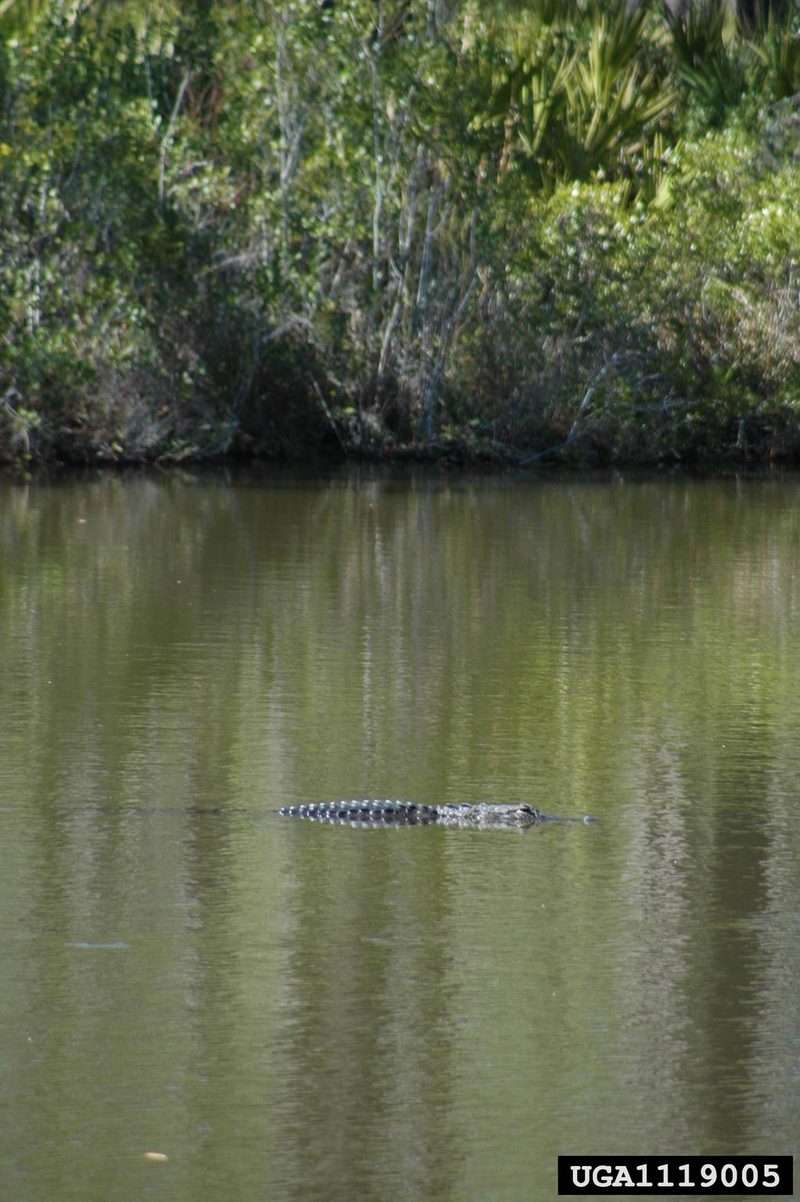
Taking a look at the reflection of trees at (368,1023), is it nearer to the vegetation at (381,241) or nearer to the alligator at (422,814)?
the alligator at (422,814)

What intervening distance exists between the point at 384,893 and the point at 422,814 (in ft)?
2.92

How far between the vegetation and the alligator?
47.2 feet

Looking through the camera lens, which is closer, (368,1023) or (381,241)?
(368,1023)

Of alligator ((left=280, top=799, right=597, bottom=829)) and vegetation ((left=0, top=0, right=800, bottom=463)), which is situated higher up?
vegetation ((left=0, top=0, right=800, bottom=463))

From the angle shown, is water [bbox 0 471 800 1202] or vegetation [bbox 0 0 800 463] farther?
vegetation [bbox 0 0 800 463]

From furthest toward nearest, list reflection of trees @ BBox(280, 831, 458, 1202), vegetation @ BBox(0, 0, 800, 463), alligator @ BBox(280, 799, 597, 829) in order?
vegetation @ BBox(0, 0, 800, 463), alligator @ BBox(280, 799, 597, 829), reflection of trees @ BBox(280, 831, 458, 1202)

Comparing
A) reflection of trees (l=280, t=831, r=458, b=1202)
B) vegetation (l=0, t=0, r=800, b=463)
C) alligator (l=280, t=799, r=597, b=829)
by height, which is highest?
vegetation (l=0, t=0, r=800, b=463)

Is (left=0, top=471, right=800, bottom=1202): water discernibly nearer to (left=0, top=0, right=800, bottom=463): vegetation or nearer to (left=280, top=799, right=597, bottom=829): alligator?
(left=280, top=799, right=597, bottom=829): alligator

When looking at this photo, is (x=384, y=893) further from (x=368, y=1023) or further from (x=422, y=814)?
(x=368, y=1023)

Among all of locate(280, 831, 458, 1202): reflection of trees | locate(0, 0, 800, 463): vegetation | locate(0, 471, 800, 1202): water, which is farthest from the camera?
locate(0, 0, 800, 463): vegetation

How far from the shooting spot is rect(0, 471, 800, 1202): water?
4195 mm

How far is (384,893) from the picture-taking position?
591 cm

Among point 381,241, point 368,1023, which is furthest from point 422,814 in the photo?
point 381,241

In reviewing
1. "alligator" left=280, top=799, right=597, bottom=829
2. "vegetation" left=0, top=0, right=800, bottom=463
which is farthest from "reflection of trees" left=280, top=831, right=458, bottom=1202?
"vegetation" left=0, top=0, right=800, bottom=463
